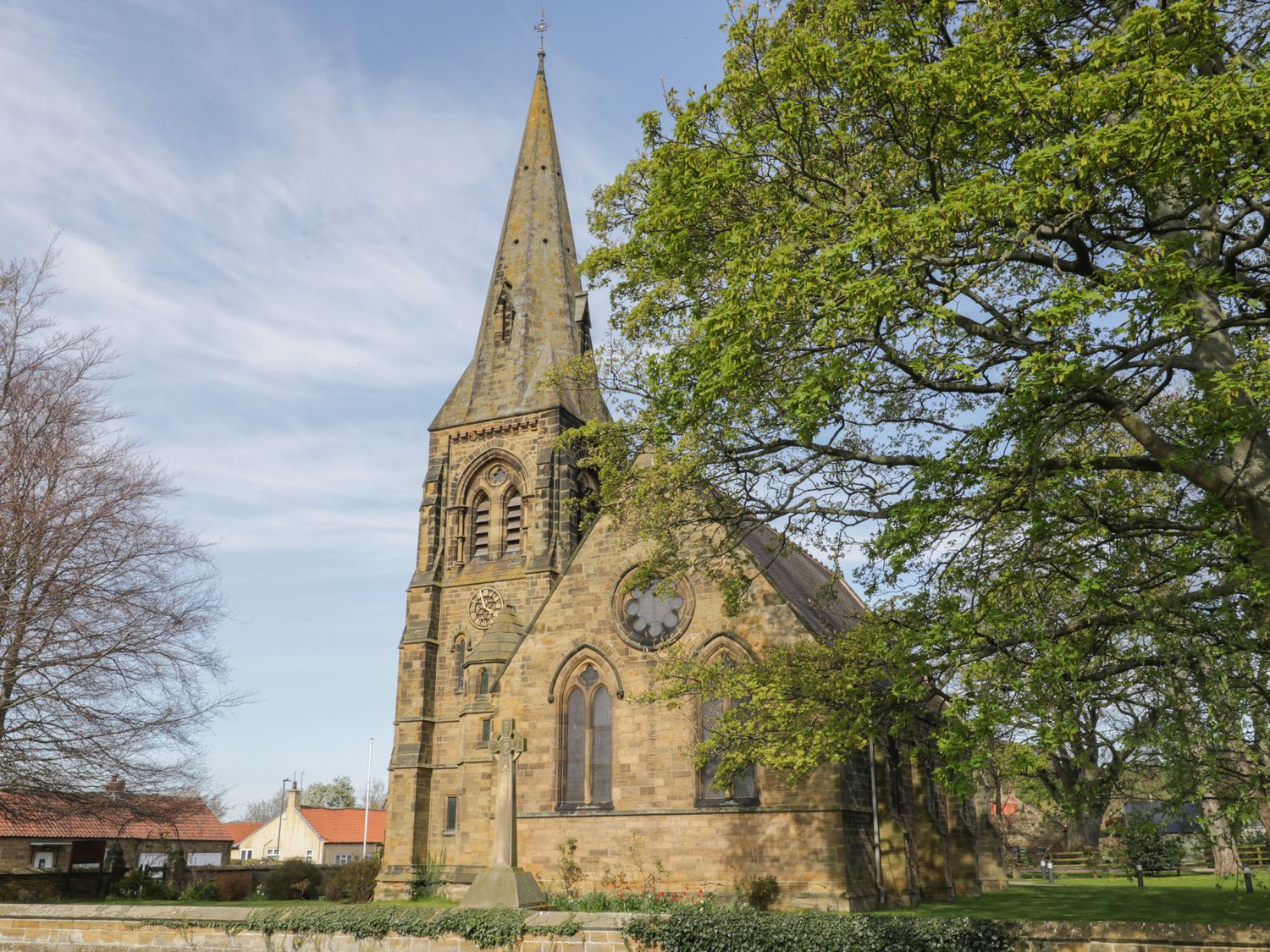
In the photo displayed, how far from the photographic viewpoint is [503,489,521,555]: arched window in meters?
30.2

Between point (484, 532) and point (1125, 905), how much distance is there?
→ 2010 centimetres

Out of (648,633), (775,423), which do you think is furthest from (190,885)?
(775,423)

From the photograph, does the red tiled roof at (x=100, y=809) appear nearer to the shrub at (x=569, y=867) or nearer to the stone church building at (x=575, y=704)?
the stone church building at (x=575, y=704)

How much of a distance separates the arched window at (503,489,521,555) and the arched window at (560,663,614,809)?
911 centimetres

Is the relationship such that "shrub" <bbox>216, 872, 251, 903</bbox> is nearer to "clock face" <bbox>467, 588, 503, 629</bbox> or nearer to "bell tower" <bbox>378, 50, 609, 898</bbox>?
"bell tower" <bbox>378, 50, 609, 898</bbox>

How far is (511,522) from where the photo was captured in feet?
101

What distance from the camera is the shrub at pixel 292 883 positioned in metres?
28.0

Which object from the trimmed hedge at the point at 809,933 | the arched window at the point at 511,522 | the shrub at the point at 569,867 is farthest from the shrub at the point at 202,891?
the trimmed hedge at the point at 809,933

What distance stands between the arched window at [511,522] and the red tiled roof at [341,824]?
4151 centimetres

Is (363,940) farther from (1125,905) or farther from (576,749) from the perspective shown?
(1125,905)

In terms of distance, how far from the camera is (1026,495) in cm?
1021

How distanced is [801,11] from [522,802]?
16.8 metres

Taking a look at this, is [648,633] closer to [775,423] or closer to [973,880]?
[775,423]

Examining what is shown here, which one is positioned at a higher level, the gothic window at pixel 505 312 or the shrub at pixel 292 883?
the gothic window at pixel 505 312
